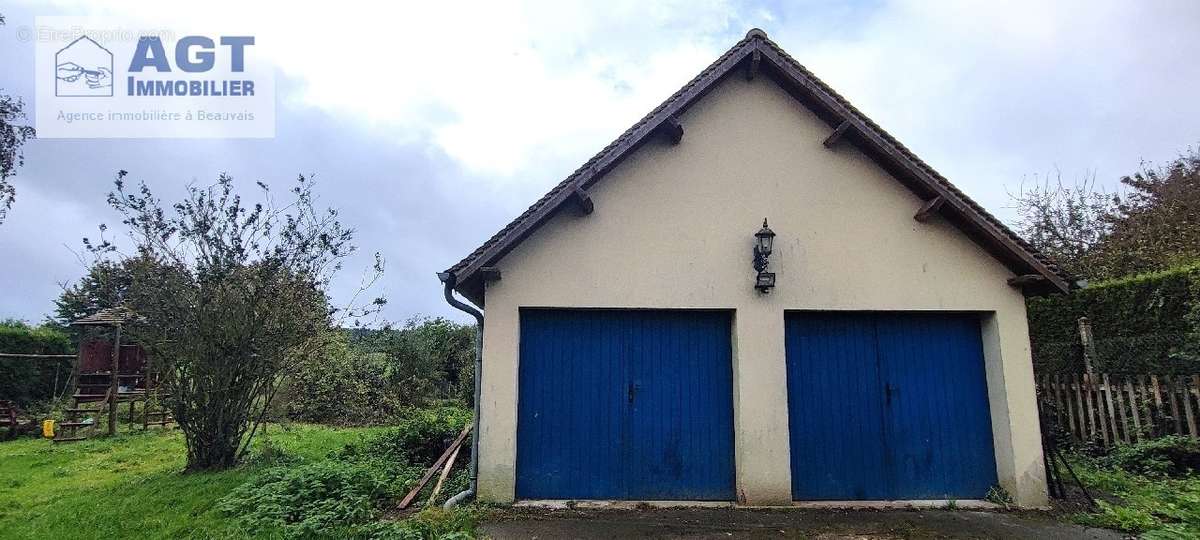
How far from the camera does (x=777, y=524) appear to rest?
5.55 meters

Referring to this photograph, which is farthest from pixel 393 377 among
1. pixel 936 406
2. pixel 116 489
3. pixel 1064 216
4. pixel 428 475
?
pixel 1064 216

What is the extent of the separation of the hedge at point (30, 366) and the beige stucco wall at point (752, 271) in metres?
19.0

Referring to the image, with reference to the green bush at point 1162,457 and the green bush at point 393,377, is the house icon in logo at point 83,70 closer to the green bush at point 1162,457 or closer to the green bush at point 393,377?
the green bush at point 393,377

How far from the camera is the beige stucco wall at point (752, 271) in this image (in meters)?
6.28

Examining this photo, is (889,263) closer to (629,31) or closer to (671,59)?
(629,31)

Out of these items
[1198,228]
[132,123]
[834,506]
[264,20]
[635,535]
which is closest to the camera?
[635,535]

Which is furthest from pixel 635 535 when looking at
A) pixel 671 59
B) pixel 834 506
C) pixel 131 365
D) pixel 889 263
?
pixel 131 365

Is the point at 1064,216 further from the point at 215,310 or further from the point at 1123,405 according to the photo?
the point at 215,310

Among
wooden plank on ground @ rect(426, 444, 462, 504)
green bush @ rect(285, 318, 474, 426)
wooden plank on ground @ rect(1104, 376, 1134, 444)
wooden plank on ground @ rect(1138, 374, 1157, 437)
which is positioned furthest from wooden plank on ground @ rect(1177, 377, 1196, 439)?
green bush @ rect(285, 318, 474, 426)

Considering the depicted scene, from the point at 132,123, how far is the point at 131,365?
10.8 meters

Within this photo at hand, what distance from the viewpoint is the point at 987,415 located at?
6.66 meters

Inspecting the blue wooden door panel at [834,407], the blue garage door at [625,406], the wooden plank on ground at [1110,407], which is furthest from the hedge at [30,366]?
the wooden plank on ground at [1110,407]

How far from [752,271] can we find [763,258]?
0.74ft

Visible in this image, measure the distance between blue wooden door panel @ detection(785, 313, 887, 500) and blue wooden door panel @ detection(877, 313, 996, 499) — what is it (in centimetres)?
21
